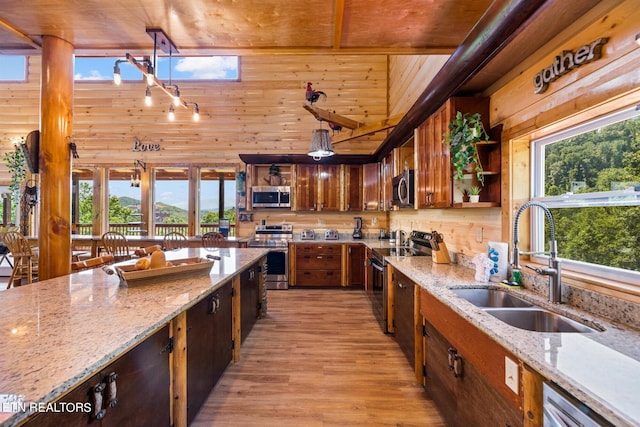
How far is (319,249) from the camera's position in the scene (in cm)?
527

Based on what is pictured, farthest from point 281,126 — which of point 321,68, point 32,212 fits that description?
point 32,212

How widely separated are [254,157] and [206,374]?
4141 mm

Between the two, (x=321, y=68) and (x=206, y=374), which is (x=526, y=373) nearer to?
(x=206, y=374)

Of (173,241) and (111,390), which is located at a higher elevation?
(173,241)

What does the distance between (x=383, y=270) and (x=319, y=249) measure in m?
2.17

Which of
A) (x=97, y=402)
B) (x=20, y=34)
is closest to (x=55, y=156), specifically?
(x=20, y=34)

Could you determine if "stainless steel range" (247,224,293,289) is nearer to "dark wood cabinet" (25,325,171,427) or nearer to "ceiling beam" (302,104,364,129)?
"ceiling beam" (302,104,364,129)

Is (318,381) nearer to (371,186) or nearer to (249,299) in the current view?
(249,299)

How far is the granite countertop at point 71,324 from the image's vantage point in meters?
0.79

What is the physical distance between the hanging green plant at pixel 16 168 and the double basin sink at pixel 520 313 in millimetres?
8003

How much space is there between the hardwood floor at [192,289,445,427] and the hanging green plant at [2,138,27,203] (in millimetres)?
6110

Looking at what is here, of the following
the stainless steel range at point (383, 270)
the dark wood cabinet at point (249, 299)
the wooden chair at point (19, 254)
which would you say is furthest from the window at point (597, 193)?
the wooden chair at point (19, 254)

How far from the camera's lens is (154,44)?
7.24ft

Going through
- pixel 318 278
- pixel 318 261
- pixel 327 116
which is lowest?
pixel 318 278
